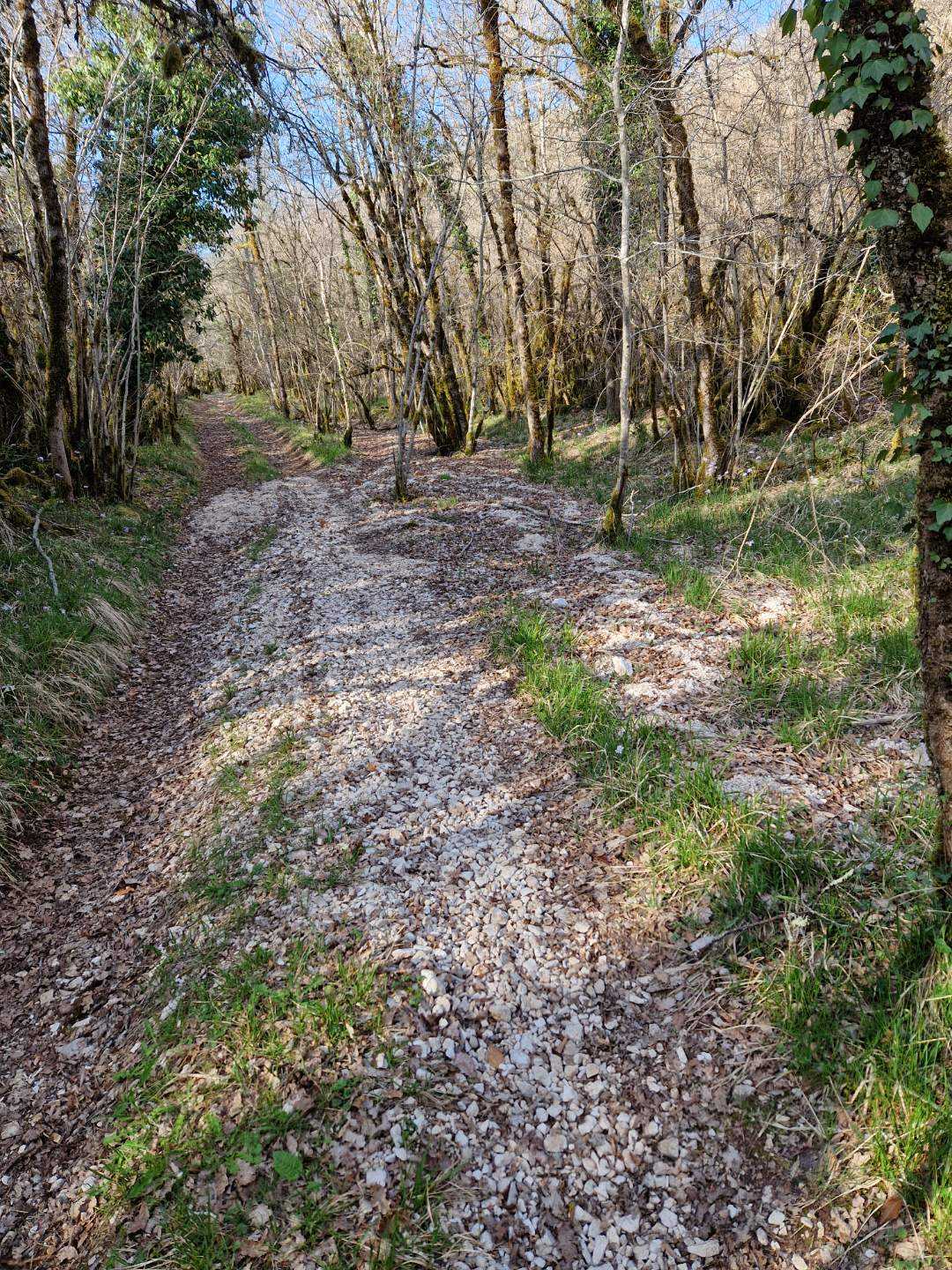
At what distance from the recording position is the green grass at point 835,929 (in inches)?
101

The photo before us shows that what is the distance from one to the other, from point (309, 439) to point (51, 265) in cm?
1457

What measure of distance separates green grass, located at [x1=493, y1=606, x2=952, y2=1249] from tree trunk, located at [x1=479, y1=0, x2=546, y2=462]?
11.6 metres

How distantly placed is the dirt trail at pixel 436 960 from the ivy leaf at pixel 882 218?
3.40 meters

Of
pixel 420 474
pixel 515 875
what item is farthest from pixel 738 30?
pixel 515 875

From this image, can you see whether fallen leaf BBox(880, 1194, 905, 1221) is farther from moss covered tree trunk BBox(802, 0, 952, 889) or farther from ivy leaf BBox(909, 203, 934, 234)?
ivy leaf BBox(909, 203, 934, 234)

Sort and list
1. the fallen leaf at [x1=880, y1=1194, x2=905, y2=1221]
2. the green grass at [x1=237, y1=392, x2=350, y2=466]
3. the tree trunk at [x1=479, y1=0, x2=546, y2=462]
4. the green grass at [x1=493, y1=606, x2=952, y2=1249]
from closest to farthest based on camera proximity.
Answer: the fallen leaf at [x1=880, y1=1194, x2=905, y2=1221] → the green grass at [x1=493, y1=606, x2=952, y2=1249] → the tree trunk at [x1=479, y1=0, x2=546, y2=462] → the green grass at [x1=237, y1=392, x2=350, y2=466]

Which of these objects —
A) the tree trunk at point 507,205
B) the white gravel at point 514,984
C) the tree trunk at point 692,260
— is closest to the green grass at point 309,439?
the tree trunk at point 507,205

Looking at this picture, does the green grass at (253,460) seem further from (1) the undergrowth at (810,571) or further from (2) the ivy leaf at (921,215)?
(2) the ivy leaf at (921,215)

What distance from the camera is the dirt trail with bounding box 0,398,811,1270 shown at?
2715 mm

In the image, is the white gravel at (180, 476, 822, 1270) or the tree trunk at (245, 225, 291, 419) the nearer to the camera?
the white gravel at (180, 476, 822, 1270)

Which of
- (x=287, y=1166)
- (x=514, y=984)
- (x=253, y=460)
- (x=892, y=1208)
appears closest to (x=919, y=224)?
(x=892, y=1208)

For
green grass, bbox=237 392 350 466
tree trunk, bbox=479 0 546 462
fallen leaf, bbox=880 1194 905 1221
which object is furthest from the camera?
green grass, bbox=237 392 350 466

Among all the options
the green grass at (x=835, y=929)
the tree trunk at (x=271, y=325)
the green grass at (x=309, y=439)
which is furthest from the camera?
the tree trunk at (x=271, y=325)

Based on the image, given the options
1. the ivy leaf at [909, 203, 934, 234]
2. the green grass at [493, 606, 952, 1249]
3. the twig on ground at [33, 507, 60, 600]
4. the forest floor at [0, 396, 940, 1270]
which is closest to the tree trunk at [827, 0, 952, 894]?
the ivy leaf at [909, 203, 934, 234]
